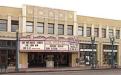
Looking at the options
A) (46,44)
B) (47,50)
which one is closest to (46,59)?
(47,50)

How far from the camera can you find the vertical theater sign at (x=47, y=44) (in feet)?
167

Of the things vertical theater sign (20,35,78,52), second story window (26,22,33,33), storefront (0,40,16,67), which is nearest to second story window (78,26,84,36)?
vertical theater sign (20,35,78,52)

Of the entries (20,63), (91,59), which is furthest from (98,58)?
(20,63)

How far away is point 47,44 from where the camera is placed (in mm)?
52906

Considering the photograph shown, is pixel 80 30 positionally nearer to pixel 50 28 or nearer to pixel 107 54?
pixel 50 28

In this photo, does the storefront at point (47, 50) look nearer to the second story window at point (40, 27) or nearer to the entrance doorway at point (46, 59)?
the entrance doorway at point (46, 59)

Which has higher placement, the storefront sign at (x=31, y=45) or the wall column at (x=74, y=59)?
the storefront sign at (x=31, y=45)

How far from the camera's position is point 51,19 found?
54.8 m

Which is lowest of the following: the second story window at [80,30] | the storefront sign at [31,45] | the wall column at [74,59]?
the wall column at [74,59]

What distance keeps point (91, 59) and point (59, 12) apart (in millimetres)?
9312

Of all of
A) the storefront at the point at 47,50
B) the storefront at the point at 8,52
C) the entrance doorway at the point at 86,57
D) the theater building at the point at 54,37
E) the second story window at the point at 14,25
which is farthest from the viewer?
the entrance doorway at the point at 86,57

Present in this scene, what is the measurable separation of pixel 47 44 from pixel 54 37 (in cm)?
219

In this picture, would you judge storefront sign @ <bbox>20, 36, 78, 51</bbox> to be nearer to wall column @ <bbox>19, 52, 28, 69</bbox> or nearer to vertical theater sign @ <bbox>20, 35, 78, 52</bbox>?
vertical theater sign @ <bbox>20, 35, 78, 52</bbox>

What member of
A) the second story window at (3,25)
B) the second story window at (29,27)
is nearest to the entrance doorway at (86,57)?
the second story window at (29,27)
